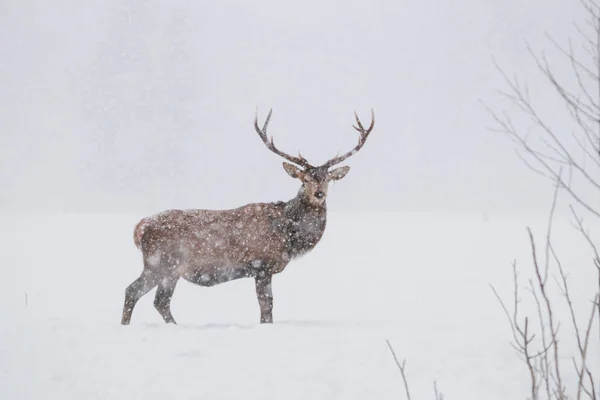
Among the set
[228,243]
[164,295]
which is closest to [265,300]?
[228,243]

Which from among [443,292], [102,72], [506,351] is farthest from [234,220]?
[102,72]

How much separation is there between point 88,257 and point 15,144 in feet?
93.8

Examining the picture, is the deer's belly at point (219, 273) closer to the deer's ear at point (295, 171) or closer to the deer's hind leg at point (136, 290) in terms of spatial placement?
→ the deer's hind leg at point (136, 290)

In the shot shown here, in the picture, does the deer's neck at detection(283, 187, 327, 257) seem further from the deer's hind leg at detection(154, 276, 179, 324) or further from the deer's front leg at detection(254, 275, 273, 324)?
the deer's hind leg at detection(154, 276, 179, 324)

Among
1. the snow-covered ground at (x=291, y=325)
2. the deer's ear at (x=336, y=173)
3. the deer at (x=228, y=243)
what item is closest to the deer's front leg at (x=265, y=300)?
the deer at (x=228, y=243)

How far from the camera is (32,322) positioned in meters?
5.66

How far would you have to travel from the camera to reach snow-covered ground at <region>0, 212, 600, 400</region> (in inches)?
157

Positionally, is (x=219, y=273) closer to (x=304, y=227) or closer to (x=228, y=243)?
(x=228, y=243)

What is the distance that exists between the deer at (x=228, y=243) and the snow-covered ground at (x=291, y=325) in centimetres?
41

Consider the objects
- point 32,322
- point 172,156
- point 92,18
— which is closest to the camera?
point 32,322

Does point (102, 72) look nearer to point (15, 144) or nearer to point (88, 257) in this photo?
point (15, 144)

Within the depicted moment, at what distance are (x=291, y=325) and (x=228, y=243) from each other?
3.38 ft

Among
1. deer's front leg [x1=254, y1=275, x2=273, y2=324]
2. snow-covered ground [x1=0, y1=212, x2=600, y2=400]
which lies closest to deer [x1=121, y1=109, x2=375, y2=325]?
deer's front leg [x1=254, y1=275, x2=273, y2=324]

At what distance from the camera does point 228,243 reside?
587 cm
